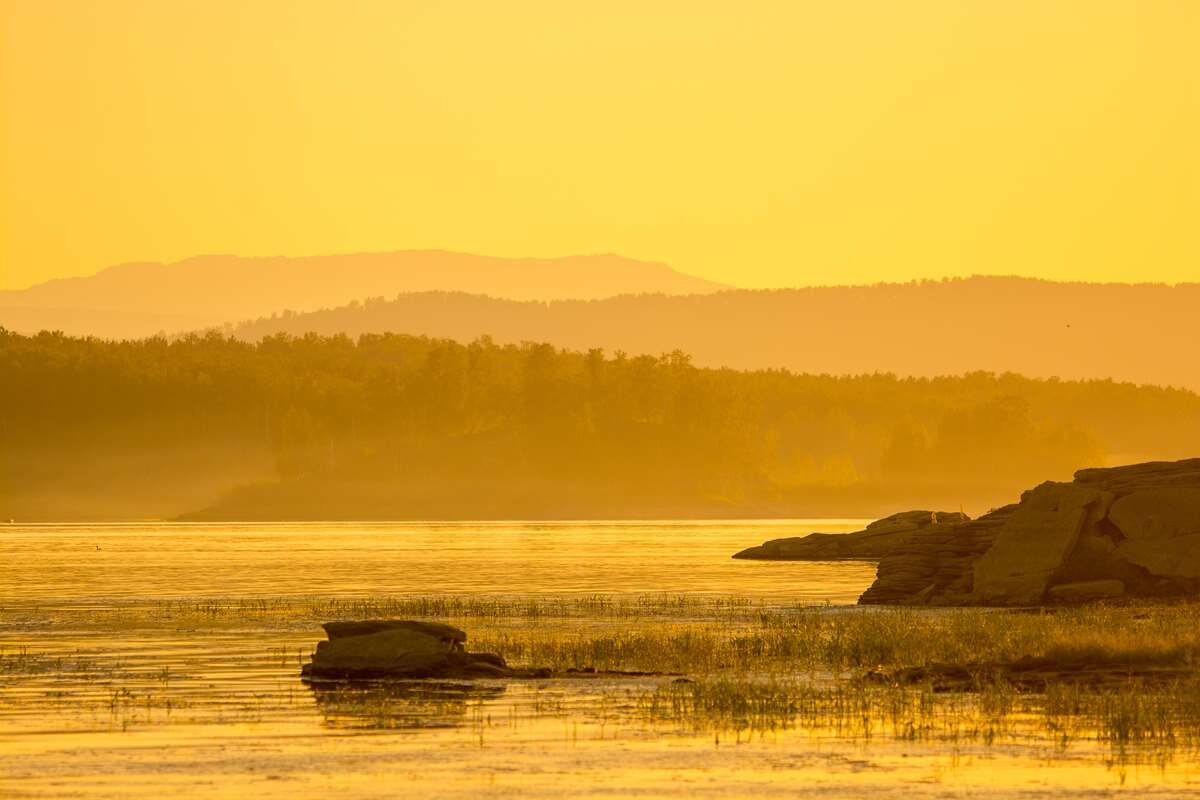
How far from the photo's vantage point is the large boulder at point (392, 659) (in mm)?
47250

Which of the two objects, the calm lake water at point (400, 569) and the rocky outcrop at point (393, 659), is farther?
the calm lake water at point (400, 569)

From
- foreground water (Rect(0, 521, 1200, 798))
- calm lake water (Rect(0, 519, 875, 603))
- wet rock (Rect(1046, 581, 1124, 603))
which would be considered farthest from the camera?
calm lake water (Rect(0, 519, 875, 603))

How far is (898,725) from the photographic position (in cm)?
3900

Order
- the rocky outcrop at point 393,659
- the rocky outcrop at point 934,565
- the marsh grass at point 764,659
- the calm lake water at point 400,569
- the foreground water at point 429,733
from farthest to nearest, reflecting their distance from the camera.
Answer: the calm lake water at point 400,569 < the rocky outcrop at point 934,565 < the rocky outcrop at point 393,659 < the marsh grass at point 764,659 < the foreground water at point 429,733

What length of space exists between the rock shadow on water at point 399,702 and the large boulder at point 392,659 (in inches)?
21.5

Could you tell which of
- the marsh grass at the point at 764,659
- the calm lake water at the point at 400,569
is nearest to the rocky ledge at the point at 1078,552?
the calm lake water at the point at 400,569

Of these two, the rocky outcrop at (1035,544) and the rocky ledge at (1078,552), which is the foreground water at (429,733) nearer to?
the rocky ledge at (1078,552)

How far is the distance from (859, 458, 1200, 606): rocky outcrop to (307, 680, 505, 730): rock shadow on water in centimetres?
3087

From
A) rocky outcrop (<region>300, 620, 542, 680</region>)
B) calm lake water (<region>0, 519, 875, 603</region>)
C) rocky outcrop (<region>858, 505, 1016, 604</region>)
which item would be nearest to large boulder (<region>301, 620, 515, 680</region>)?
rocky outcrop (<region>300, 620, 542, 680</region>)

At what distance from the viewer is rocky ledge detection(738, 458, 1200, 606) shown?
7162cm

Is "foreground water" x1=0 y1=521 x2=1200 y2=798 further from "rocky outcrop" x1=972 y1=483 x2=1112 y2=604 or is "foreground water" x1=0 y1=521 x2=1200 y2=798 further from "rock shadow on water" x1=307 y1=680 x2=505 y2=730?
"rocky outcrop" x1=972 y1=483 x2=1112 y2=604

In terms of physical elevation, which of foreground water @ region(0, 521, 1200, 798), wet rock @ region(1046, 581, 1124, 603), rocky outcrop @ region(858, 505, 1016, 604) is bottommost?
foreground water @ region(0, 521, 1200, 798)

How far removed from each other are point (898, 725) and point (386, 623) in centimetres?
1473

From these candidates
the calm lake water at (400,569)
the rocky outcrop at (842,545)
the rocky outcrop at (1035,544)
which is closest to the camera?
the rocky outcrop at (1035,544)
